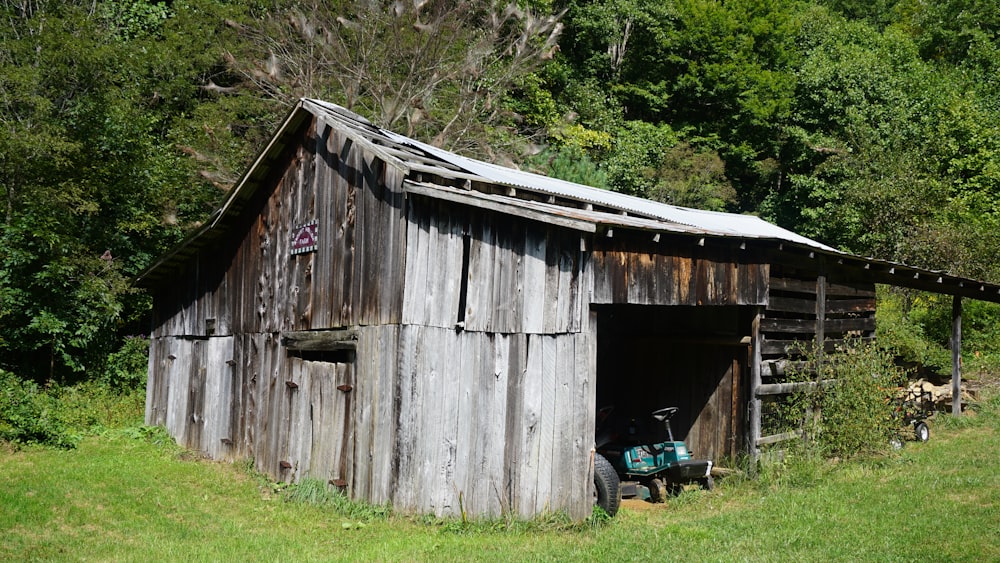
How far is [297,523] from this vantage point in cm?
983

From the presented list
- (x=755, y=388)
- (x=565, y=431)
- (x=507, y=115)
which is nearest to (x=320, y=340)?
(x=565, y=431)

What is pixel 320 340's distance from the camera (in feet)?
37.0

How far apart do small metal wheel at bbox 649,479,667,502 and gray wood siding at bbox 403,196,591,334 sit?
331 cm

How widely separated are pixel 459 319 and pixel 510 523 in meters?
2.37

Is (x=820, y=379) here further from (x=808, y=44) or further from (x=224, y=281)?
(x=808, y=44)

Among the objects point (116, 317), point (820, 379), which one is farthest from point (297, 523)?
point (116, 317)

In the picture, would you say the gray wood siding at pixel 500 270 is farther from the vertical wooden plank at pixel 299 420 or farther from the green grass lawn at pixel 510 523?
the vertical wooden plank at pixel 299 420

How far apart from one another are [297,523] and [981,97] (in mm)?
36054

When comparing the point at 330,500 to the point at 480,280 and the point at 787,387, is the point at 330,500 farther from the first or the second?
the point at 787,387

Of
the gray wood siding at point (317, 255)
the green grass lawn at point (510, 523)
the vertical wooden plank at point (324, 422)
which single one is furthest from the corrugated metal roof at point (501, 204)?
the green grass lawn at point (510, 523)

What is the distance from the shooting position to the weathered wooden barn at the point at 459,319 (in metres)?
9.68

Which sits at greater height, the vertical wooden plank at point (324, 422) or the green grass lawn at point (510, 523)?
the vertical wooden plank at point (324, 422)

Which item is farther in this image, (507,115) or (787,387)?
(507,115)

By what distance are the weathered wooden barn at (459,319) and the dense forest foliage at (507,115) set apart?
17.8 feet
